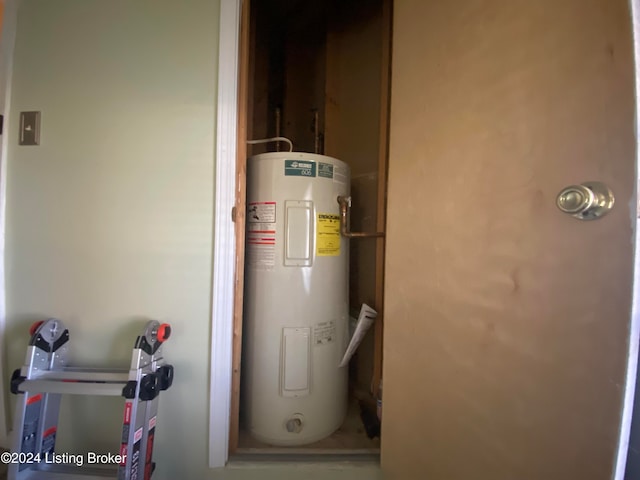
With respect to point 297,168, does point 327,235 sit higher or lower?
lower

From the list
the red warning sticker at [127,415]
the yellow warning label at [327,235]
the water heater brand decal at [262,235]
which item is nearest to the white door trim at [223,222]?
the water heater brand decal at [262,235]

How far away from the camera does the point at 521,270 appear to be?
0.54 meters

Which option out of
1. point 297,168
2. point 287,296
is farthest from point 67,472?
point 297,168

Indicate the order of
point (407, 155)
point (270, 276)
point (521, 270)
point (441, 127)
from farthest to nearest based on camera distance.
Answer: point (270, 276) → point (407, 155) → point (441, 127) → point (521, 270)

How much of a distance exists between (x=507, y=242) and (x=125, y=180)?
1179 millimetres

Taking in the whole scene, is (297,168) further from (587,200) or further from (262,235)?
(587,200)

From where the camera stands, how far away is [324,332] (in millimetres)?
1093

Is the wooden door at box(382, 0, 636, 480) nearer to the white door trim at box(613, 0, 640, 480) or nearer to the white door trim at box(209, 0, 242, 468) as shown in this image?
the white door trim at box(613, 0, 640, 480)

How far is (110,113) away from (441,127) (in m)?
1.11

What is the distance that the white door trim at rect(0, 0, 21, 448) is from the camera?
915 mm

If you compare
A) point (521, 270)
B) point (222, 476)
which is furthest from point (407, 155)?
point (222, 476)

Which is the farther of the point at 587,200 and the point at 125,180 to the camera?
the point at 125,180

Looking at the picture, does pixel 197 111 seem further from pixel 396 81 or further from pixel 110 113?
pixel 396 81

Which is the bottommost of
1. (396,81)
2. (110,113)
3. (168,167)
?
(168,167)
